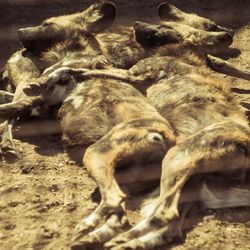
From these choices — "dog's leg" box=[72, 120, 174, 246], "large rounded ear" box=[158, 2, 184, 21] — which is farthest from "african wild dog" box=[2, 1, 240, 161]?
"dog's leg" box=[72, 120, 174, 246]

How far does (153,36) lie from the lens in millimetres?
3381

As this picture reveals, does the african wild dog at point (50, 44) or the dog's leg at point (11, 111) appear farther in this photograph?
the african wild dog at point (50, 44)

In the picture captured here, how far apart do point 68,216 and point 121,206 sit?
0.23 meters

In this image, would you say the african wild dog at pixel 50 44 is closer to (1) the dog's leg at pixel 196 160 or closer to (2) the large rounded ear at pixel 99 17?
(2) the large rounded ear at pixel 99 17

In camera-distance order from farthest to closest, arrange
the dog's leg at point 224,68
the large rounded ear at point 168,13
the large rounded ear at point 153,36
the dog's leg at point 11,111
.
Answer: the large rounded ear at point 168,13, the dog's leg at point 224,68, the large rounded ear at point 153,36, the dog's leg at point 11,111

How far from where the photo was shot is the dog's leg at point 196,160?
2.13 meters

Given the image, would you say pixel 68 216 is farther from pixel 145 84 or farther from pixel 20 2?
pixel 20 2

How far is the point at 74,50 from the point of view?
3340 mm

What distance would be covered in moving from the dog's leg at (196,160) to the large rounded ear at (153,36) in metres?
1.11

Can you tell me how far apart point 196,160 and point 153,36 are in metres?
1.31

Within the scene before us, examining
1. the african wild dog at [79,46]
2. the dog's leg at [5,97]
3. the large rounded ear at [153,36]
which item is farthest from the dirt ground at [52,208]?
the large rounded ear at [153,36]

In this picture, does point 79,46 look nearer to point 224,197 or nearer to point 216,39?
point 216,39

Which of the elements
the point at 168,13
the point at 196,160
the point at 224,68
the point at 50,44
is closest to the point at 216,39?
the point at 224,68

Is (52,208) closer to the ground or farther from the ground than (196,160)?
closer to the ground
